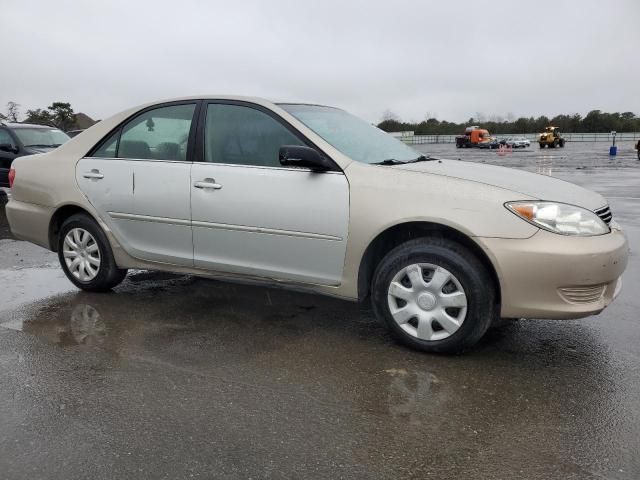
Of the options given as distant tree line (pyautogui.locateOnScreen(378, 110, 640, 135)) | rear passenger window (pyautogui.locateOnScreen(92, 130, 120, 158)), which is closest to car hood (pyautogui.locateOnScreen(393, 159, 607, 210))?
rear passenger window (pyautogui.locateOnScreen(92, 130, 120, 158))

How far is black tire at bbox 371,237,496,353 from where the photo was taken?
3.45 m

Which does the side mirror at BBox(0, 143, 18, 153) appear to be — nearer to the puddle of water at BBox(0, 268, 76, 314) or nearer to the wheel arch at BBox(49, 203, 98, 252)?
the puddle of water at BBox(0, 268, 76, 314)

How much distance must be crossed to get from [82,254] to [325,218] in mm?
2403

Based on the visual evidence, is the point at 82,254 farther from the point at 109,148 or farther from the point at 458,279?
the point at 458,279

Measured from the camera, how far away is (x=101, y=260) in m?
4.91

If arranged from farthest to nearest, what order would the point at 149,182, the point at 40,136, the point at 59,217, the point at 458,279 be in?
the point at 40,136 → the point at 59,217 → the point at 149,182 → the point at 458,279

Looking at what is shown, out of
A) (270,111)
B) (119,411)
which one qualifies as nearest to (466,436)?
(119,411)

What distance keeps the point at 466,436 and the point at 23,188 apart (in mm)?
4427

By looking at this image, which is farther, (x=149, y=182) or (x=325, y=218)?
(x=149, y=182)

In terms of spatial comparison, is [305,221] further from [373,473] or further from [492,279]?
[373,473]

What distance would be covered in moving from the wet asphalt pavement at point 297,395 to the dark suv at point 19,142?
856 cm

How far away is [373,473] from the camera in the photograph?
2395mm

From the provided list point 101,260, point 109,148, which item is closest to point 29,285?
point 101,260

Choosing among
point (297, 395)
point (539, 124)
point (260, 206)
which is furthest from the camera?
point (539, 124)
